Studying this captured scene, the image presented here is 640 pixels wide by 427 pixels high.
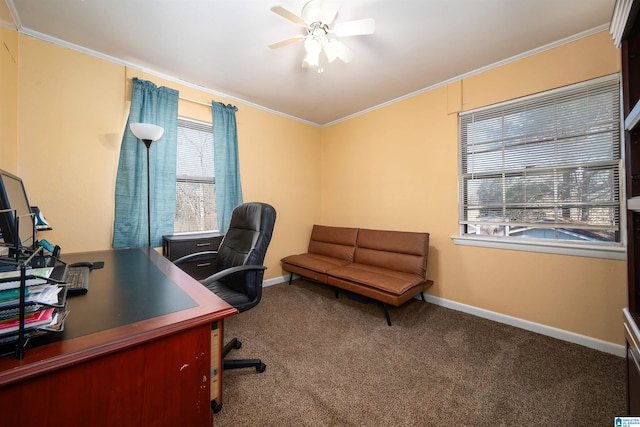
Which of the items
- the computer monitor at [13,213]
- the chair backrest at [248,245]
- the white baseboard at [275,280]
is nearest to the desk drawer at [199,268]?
the chair backrest at [248,245]

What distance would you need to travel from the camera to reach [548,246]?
2.11m

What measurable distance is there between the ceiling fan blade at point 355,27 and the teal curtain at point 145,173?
195cm

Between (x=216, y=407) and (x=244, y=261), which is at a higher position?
(x=244, y=261)

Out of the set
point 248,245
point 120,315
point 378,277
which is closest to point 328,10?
point 248,245

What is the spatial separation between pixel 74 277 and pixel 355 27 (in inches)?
89.5

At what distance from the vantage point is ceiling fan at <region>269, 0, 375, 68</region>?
160cm

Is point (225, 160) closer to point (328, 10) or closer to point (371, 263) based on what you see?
point (328, 10)

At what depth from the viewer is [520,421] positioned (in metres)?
1.30

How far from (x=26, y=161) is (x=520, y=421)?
12.8ft

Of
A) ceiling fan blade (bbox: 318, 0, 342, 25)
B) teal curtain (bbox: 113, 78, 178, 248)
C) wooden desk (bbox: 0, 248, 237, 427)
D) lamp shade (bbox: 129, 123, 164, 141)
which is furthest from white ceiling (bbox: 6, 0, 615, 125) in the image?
wooden desk (bbox: 0, 248, 237, 427)

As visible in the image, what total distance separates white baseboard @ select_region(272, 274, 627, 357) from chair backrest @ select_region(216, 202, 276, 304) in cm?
214

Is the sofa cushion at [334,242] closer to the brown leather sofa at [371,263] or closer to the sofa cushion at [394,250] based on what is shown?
the brown leather sofa at [371,263]

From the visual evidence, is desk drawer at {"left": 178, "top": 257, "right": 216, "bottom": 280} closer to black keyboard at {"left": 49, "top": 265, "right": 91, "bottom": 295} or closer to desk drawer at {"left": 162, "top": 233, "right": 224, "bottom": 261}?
desk drawer at {"left": 162, "top": 233, "right": 224, "bottom": 261}

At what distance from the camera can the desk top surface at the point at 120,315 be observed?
612 mm
